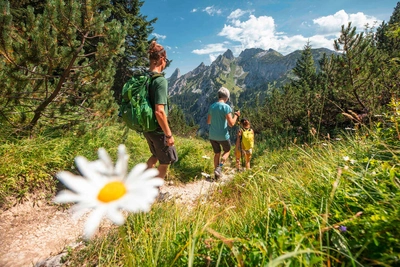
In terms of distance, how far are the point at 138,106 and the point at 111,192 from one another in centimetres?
265

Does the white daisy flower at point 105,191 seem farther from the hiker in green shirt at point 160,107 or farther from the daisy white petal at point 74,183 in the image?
the hiker in green shirt at point 160,107

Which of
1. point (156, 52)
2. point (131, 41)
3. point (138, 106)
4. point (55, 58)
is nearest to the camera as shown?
point (138, 106)

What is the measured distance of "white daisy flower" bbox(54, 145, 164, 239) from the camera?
1.51 feet

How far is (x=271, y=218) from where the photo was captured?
1640 mm

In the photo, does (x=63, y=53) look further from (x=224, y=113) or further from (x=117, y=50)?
(x=224, y=113)

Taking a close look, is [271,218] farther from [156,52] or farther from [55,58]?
[55,58]

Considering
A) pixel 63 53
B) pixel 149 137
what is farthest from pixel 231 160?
pixel 63 53

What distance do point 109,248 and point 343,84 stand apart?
8887mm

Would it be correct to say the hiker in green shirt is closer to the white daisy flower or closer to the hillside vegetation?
the hillside vegetation

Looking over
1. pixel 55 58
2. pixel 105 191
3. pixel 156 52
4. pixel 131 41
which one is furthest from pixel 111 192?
pixel 131 41

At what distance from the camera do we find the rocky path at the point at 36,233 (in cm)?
252

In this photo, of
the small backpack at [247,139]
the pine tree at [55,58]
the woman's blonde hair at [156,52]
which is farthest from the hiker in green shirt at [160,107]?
the small backpack at [247,139]

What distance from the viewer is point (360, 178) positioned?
1.60 m

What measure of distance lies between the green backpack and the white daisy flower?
253 cm
